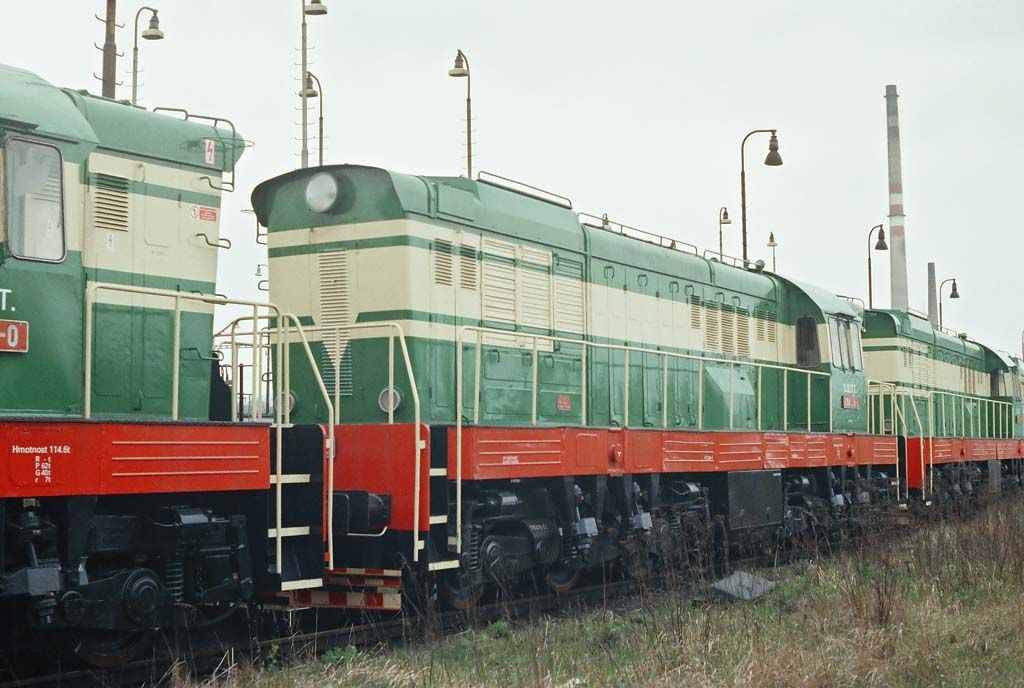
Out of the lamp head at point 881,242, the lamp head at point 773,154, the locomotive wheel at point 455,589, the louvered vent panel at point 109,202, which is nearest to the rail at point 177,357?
the louvered vent panel at point 109,202

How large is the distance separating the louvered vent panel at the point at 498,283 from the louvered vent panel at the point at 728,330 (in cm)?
467

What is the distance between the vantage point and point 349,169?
10.2m

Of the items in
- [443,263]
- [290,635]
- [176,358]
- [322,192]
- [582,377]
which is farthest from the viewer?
[582,377]

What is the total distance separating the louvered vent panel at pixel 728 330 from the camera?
15.2 metres

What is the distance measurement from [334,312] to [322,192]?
1071 millimetres

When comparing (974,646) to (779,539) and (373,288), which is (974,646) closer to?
(373,288)

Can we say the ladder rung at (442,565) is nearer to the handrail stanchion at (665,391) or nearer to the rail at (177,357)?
the rail at (177,357)

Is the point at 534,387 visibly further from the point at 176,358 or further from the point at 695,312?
the point at 695,312

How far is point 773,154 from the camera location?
86.2 ft

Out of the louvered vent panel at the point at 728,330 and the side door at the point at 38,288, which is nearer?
the side door at the point at 38,288

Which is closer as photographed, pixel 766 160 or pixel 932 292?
pixel 766 160

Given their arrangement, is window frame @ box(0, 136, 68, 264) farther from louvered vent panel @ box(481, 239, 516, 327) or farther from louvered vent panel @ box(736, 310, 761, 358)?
louvered vent panel @ box(736, 310, 761, 358)

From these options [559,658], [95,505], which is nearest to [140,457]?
[95,505]

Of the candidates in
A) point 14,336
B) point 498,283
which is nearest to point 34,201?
point 14,336
